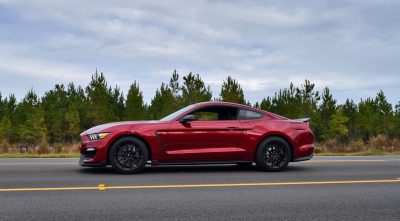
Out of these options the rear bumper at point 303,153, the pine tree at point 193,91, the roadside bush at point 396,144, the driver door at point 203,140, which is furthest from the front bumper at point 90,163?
the pine tree at point 193,91

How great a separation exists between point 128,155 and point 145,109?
5029 cm

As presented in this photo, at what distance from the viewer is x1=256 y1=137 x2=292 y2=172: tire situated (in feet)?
28.6

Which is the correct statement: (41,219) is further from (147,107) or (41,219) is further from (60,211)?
(147,107)

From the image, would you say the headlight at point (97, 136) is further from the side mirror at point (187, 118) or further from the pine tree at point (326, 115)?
the pine tree at point (326, 115)

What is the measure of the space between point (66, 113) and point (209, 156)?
175 ft

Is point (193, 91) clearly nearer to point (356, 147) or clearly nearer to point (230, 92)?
point (230, 92)

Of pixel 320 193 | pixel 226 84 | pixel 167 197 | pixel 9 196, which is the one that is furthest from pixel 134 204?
pixel 226 84

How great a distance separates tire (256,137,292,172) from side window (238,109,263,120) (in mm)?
535

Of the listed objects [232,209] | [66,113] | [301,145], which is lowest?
[232,209]

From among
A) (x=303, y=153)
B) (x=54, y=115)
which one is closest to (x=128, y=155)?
(x=303, y=153)

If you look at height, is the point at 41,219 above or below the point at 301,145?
below

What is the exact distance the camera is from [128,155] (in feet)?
26.7

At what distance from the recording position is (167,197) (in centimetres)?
592

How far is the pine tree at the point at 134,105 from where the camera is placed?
5112 cm
